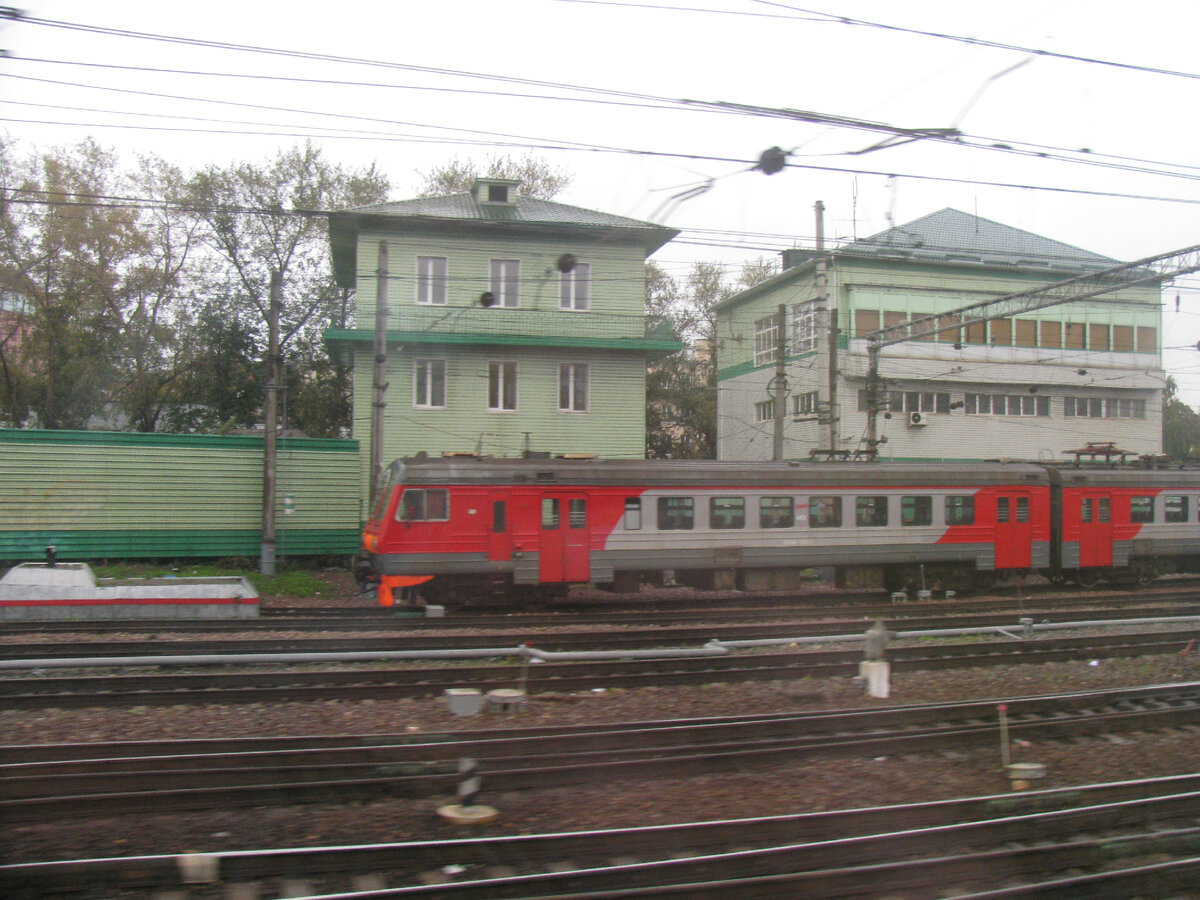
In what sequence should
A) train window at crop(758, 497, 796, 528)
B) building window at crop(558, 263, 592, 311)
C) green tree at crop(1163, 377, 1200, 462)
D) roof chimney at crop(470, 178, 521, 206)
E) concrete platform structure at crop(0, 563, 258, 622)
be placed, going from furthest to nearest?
green tree at crop(1163, 377, 1200, 462) < roof chimney at crop(470, 178, 521, 206) < building window at crop(558, 263, 592, 311) < train window at crop(758, 497, 796, 528) < concrete platform structure at crop(0, 563, 258, 622)

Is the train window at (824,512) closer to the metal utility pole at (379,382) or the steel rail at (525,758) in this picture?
the steel rail at (525,758)

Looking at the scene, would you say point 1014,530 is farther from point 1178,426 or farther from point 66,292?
point 1178,426

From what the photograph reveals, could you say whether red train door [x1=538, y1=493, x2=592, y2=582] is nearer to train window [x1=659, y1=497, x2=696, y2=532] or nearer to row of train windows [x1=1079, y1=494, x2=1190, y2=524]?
train window [x1=659, y1=497, x2=696, y2=532]

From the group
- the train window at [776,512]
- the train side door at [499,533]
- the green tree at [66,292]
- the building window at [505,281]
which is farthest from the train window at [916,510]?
the green tree at [66,292]

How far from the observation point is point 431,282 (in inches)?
934

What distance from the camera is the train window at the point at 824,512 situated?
16.7 m

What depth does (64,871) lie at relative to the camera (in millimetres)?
4328

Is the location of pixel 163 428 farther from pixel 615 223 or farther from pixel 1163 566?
pixel 1163 566

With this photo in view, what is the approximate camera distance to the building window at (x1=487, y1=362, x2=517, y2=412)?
79.0ft

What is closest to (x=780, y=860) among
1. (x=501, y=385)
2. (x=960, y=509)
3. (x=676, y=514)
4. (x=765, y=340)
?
(x=676, y=514)

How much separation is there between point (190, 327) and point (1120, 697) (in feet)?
110

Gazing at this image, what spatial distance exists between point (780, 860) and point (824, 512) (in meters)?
12.6

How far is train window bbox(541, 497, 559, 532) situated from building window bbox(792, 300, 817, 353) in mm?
16279

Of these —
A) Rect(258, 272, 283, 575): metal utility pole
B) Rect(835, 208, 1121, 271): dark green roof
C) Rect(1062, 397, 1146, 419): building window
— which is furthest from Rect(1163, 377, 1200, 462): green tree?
Rect(258, 272, 283, 575): metal utility pole
